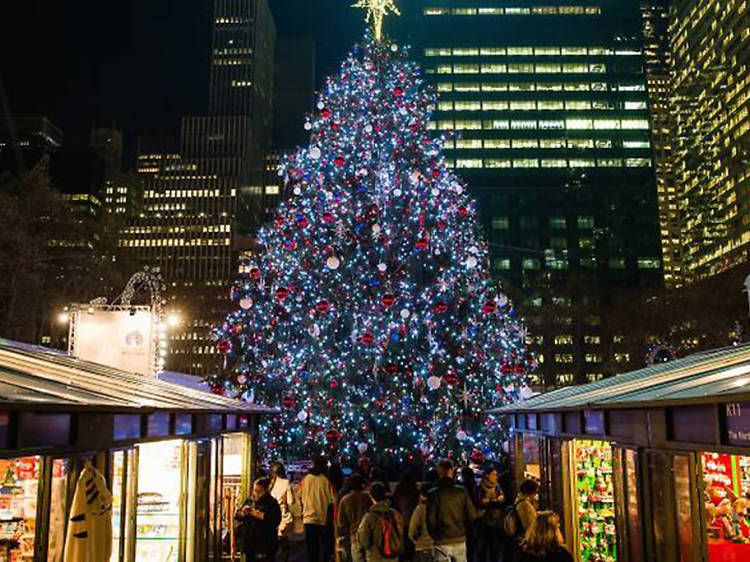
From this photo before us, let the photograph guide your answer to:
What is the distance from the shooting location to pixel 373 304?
691 inches

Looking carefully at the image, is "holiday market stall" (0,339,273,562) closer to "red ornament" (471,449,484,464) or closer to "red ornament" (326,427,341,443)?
"red ornament" (326,427,341,443)

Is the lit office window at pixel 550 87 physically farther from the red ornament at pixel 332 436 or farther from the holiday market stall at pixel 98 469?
the holiday market stall at pixel 98 469

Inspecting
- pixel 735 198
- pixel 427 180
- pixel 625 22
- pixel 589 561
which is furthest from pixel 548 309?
pixel 625 22

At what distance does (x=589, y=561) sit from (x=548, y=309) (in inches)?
1756

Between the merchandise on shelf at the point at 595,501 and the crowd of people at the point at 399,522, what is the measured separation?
112 cm

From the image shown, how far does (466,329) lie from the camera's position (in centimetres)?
1816

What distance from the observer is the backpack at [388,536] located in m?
7.26

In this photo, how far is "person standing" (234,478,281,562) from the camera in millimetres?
8398

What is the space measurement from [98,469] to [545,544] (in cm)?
391

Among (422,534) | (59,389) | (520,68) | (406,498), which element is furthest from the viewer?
(520,68)

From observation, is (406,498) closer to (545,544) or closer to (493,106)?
(545,544)

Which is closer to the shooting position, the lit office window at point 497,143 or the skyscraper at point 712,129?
the skyscraper at point 712,129

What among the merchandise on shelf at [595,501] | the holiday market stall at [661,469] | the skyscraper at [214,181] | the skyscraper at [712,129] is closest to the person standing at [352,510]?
the holiday market stall at [661,469]

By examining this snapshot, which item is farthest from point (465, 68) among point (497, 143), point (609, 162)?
point (609, 162)
